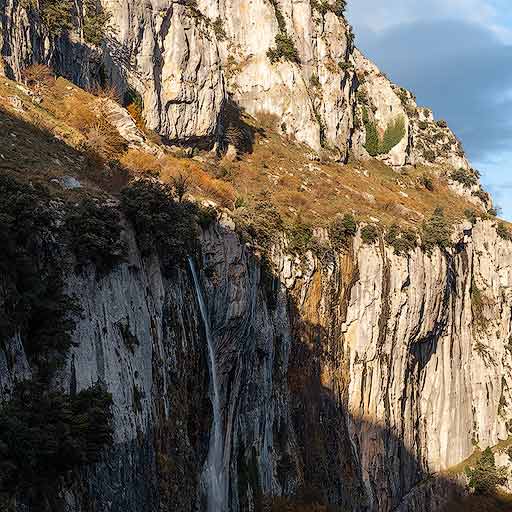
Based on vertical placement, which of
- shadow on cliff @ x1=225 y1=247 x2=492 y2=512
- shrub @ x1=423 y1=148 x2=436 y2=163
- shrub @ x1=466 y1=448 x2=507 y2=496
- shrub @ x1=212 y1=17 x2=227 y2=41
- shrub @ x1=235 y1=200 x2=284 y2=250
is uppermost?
shrub @ x1=212 y1=17 x2=227 y2=41

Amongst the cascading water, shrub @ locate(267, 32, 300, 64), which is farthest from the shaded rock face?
shrub @ locate(267, 32, 300, 64)

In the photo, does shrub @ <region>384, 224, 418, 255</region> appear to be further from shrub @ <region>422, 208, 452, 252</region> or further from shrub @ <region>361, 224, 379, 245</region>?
shrub @ <region>422, 208, 452, 252</region>

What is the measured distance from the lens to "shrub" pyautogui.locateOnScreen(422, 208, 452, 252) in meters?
46.8

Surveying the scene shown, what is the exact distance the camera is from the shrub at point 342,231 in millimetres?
38775

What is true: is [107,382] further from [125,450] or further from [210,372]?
[210,372]

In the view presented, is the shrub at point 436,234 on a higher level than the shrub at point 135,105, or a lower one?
lower

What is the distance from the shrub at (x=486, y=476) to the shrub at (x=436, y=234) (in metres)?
18.5

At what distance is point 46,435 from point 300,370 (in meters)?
21.6

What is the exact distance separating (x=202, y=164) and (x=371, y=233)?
12.9 m

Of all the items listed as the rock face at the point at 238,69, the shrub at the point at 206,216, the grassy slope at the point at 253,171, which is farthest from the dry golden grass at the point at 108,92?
the shrub at the point at 206,216

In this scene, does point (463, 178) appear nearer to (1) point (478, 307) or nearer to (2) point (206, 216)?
(1) point (478, 307)

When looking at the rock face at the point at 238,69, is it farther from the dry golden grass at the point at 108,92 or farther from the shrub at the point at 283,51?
the dry golden grass at the point at 108,92

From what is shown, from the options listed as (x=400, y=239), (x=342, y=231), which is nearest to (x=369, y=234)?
(x=342, y=231)

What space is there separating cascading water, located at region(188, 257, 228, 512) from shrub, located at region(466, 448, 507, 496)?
3306 cm
